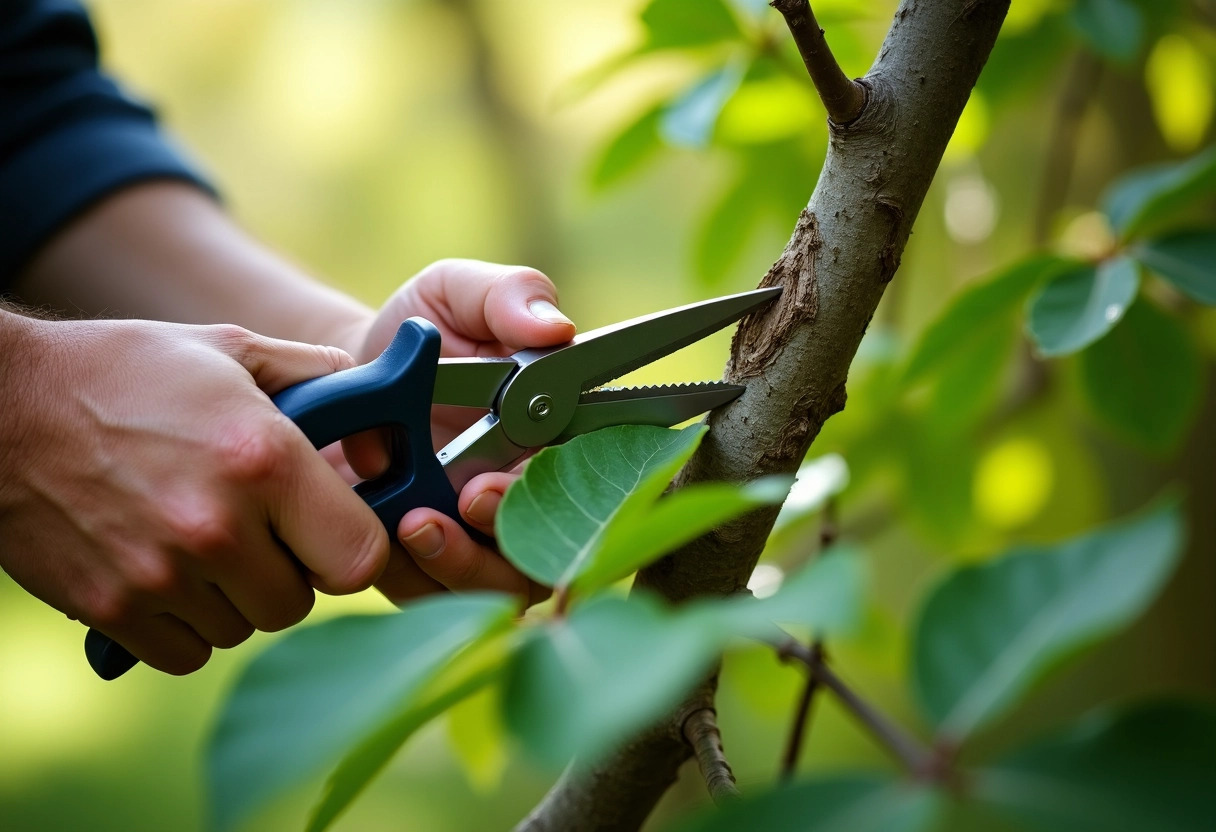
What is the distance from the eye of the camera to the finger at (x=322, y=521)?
0.50 m

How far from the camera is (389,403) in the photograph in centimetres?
53

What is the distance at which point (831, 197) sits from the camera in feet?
1.45

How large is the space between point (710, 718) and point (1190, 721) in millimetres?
253

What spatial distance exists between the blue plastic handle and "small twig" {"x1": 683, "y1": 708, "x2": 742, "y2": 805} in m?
0.22

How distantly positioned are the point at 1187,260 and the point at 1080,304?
8 centimetres

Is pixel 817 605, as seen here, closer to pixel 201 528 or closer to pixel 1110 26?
pixel 201 528

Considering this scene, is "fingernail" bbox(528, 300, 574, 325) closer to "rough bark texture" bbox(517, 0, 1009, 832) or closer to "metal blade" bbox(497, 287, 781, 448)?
"metal blade" bbox(497, 287, 781, 448)

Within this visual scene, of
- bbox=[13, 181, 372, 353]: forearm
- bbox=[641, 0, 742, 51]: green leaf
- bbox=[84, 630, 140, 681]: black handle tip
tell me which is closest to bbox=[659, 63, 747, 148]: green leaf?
bbox=[641, 0, 742, 51]: green leaf

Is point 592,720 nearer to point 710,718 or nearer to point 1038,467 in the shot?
point 710,718

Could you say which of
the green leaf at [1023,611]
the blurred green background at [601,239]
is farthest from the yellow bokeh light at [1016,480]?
the green leaf at [1023,611]

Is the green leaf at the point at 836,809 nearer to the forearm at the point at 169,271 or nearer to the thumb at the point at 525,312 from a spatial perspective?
the thumb at the point at 525,312

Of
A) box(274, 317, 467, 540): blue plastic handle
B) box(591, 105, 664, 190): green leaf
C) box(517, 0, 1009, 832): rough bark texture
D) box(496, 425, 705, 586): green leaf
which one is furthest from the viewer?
box(591, 105, 664, 190): green leaf

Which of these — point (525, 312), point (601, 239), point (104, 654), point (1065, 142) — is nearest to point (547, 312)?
point (525, 312)

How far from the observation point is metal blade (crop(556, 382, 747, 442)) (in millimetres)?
513
